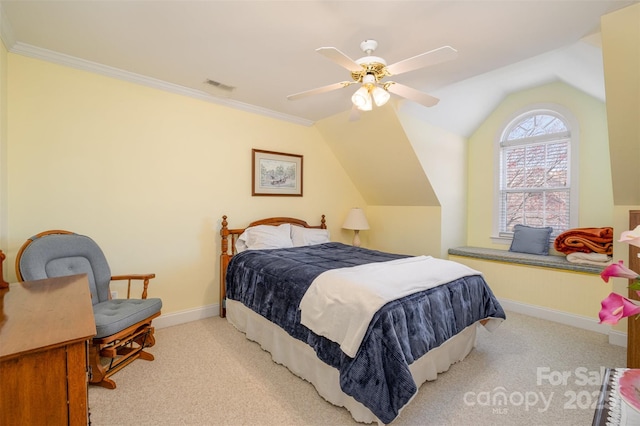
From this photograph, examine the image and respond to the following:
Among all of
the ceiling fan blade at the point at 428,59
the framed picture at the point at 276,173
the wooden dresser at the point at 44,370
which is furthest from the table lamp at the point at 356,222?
the wooden dresser at the point at 44,370

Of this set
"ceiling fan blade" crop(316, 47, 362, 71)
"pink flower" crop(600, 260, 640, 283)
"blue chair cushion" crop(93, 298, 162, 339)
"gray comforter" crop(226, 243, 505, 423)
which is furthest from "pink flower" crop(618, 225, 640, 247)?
"blue chair cushion" crop(93, 298, 162, 339)

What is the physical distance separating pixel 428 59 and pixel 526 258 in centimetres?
302

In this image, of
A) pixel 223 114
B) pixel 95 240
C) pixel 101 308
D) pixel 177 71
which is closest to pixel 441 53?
pixel 177 71

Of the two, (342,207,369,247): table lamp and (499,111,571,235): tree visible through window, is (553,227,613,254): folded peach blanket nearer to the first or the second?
(499,111,571,235): tree visible through window

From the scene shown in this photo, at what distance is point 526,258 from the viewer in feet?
11.7

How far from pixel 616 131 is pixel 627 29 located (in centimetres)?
77

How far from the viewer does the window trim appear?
11.8 ft

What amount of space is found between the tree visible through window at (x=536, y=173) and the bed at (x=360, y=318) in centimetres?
222

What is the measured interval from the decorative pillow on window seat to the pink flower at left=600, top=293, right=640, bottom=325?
370 centimetres

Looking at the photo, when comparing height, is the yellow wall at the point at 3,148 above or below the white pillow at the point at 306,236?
above

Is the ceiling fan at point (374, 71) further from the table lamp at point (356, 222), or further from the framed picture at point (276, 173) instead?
A: the table lamp at point (356, 222)

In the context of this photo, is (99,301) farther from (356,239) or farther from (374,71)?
(356,239)

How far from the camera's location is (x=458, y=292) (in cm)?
227

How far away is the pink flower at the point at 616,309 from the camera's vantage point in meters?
0.68
